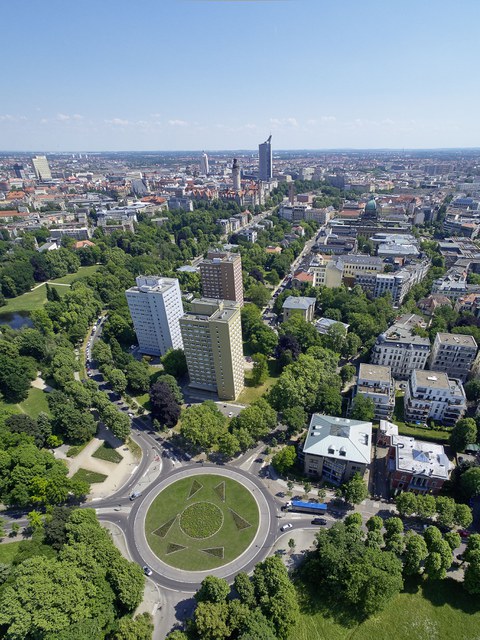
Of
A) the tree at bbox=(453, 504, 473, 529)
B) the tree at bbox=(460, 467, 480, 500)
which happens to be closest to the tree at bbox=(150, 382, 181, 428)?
the tree at bbox=(453, 504, 473, 529)

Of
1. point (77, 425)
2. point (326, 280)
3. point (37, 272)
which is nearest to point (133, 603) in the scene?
point (77, 425)

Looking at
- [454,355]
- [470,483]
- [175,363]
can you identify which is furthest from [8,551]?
[454,355]

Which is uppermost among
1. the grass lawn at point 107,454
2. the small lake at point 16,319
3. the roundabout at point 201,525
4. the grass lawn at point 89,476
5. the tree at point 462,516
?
the tree at point 462,516

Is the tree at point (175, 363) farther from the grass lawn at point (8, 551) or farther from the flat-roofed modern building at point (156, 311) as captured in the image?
the grass lawn at point (8, 551)

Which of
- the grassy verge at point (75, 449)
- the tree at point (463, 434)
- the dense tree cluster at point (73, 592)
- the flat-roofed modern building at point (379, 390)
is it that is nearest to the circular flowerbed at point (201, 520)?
the dense tree cluster at point (73, 592)

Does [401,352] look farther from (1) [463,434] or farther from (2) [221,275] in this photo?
(2) [221,275]

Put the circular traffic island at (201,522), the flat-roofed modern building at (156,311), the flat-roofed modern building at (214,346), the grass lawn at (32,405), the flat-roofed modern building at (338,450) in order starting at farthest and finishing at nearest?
the flat-roofed modern building at (156,311) < the grass lawn at (32,405) < the flat-roofed modern building at (214,346) < the flat-roofed modern building at (338,450) < the circular traffic island at (201,522)
